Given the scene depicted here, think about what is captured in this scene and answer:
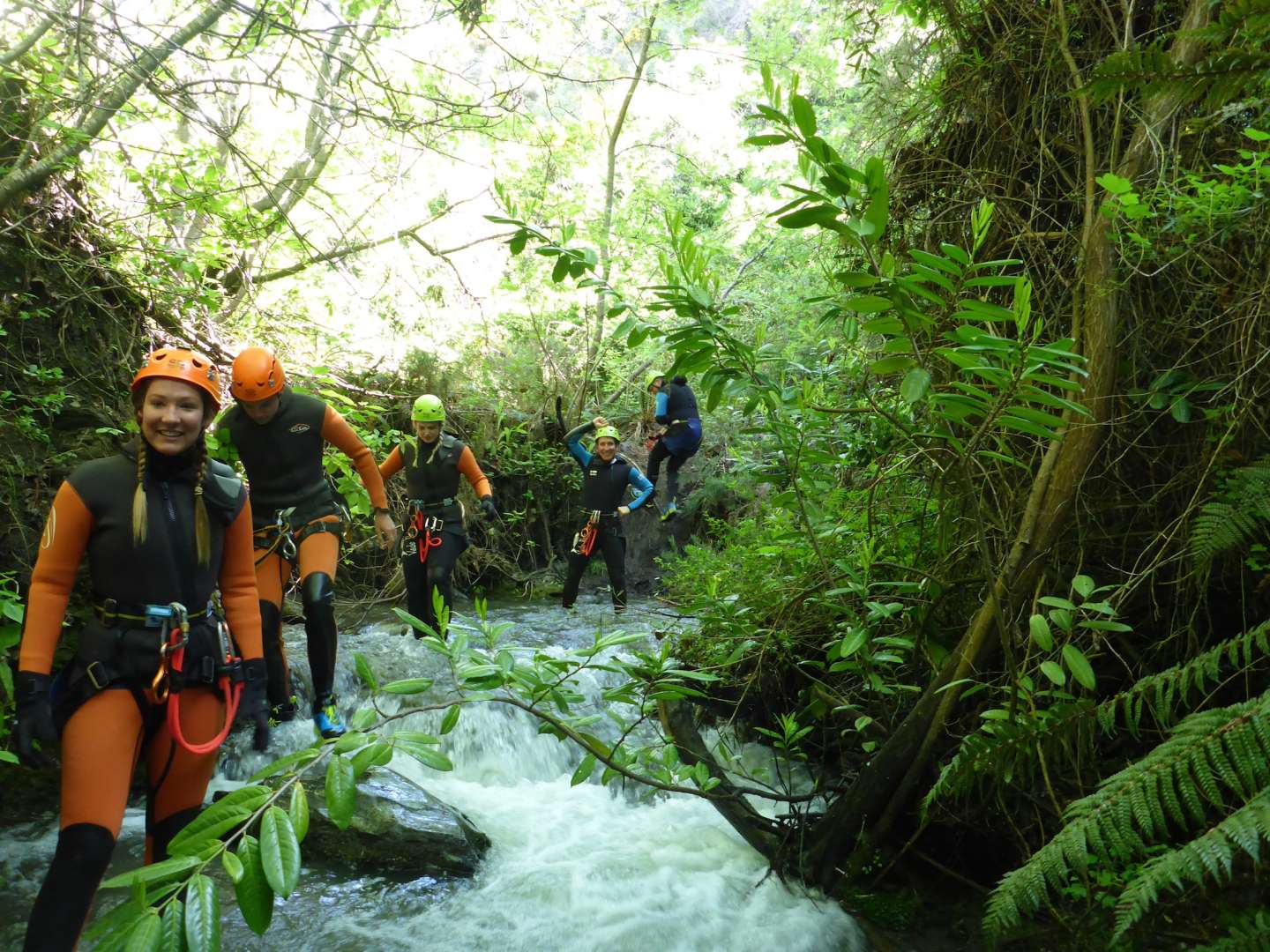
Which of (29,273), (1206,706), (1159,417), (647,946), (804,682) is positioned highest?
(29,273)

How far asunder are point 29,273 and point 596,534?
5.95 meters

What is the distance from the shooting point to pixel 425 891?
14.3 ft

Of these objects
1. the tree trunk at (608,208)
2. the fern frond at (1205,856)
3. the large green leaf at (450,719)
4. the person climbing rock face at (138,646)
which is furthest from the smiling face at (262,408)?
the tree trunk at (608,208)

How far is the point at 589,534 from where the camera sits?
973cm

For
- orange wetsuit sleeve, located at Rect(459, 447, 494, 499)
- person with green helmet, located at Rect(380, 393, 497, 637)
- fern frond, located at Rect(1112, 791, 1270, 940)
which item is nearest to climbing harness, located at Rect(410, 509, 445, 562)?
person with green helmet, located at Rect(380, 393, 497, 637)

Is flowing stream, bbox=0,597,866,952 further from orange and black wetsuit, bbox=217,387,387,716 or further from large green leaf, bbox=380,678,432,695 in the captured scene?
large green leaf, bbox=380,678,432,695

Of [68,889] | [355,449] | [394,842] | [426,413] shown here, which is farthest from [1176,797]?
[426,413]

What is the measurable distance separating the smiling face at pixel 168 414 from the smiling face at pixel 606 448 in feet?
22.5

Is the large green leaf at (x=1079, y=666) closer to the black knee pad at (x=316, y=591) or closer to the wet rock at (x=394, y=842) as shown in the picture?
the wet rock at (x=394, y=842)

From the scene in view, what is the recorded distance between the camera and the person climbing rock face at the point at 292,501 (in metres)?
5.06

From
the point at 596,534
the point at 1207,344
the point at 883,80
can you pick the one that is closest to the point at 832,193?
the point at 1207,344

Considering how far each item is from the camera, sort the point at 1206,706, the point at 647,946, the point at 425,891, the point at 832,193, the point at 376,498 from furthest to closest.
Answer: the point at 376,498 < the point at 425,891 < the point at 647,946 < the point at 1206,706 < the point at 832,193

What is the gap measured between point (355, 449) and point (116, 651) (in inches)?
105

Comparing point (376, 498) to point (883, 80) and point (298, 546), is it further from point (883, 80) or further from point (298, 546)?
point (883, 80)
